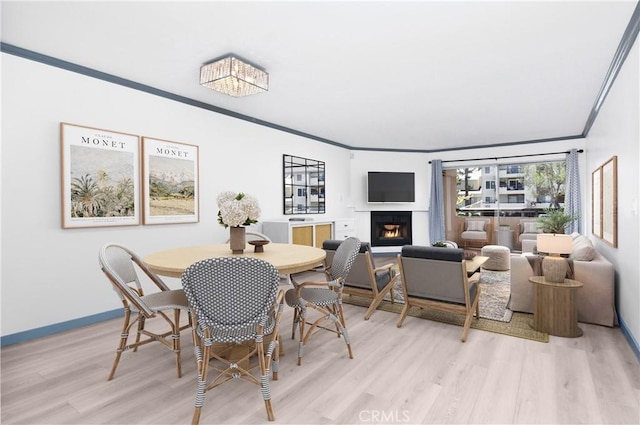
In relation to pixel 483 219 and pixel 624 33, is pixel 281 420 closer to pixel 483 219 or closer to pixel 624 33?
pixel 624 33

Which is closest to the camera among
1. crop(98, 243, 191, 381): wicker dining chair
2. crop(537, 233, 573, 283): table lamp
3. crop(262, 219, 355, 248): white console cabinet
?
crop(98, 243, 191, 381): wicker dining chair

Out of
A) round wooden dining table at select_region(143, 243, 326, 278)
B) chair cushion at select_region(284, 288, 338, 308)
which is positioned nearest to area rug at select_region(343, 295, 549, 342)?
chair cushion at select_region(284, 288, 338, 308)

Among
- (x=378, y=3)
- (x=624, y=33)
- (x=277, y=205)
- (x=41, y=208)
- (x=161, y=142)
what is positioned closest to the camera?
(x=378, y=3)

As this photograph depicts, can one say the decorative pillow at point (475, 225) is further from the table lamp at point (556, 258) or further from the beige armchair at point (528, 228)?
the table lamp at point (556, 258)

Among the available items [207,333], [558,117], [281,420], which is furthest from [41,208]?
[558,117]

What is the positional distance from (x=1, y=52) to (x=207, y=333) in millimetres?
3023

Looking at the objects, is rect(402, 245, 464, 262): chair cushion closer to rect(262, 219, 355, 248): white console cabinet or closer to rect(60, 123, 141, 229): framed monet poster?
rect(262, 219, 355, 248): white console cabinet

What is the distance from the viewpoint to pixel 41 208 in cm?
308

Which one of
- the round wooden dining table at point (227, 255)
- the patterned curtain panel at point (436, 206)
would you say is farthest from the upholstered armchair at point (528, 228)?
the round wooden dining table at point (227, 255)

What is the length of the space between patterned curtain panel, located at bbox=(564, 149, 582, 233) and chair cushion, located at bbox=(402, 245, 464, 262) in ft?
16.1

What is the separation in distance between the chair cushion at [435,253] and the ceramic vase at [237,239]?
1.59m

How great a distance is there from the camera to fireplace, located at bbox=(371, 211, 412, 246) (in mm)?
8062

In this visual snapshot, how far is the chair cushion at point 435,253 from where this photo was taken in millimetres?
3053

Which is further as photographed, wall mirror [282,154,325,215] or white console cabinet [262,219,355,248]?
wall mirror [282,154,325,215]
